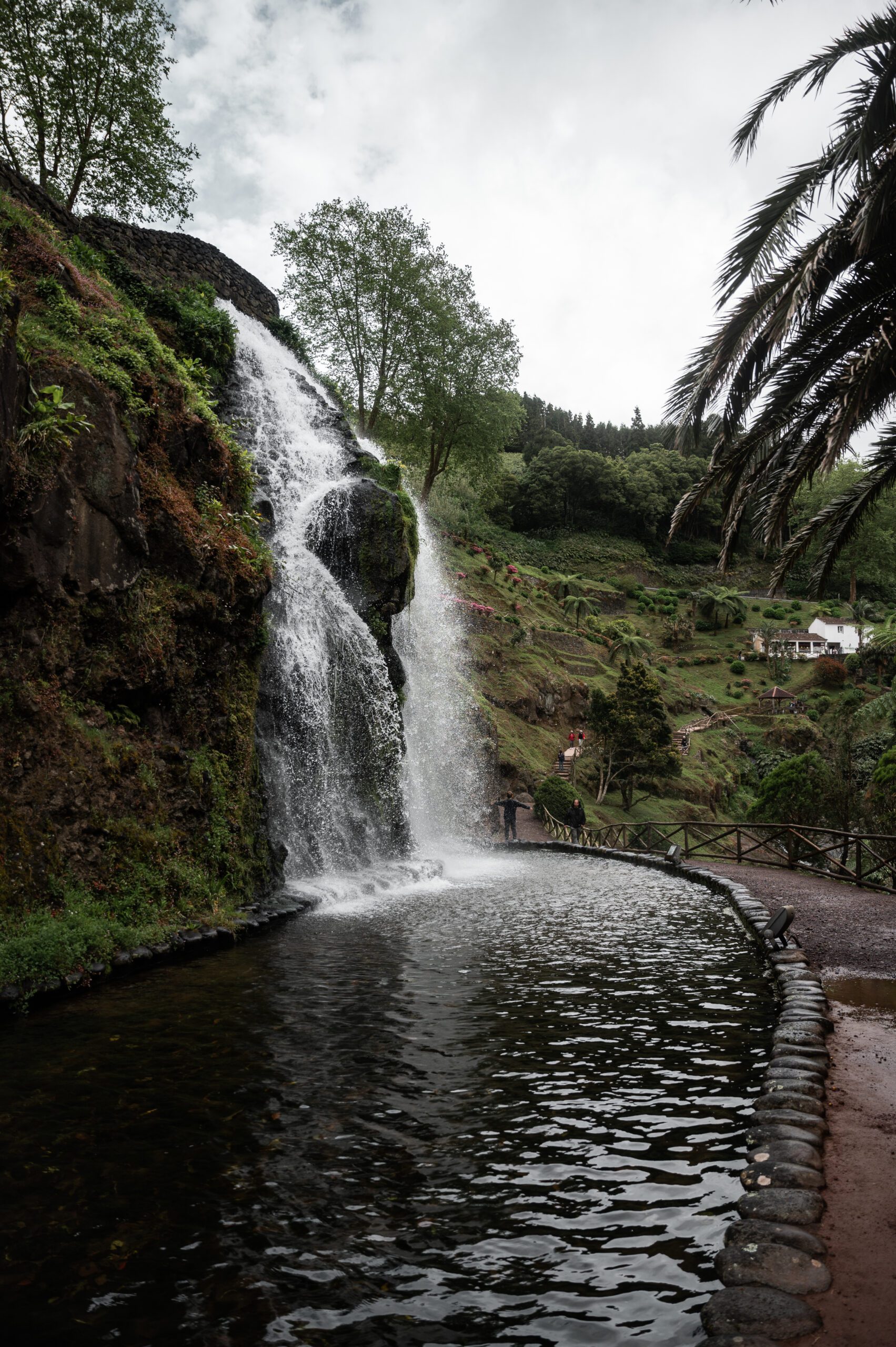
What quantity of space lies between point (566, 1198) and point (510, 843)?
848 inches

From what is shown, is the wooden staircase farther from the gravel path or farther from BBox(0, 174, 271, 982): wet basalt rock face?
BBox(0, 174, 271, 982): wet basalt rock face

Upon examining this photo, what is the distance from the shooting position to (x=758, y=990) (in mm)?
7539

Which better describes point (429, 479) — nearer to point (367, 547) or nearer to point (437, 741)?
point (437, 741)

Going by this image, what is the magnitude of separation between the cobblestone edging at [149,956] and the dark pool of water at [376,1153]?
11.0 inches

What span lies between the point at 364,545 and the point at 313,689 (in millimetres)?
4586

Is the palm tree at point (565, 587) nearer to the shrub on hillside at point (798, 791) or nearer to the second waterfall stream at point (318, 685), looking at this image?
the second waterfall stream at point (318, 685)

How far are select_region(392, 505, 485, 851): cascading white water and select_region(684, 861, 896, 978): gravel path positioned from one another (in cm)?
943

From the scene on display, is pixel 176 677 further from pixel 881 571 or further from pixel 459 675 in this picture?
pixel 881 571

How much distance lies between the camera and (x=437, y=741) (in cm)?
2947

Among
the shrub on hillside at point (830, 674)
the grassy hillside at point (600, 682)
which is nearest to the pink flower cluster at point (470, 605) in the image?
the grassy hillside at point (600, 682)

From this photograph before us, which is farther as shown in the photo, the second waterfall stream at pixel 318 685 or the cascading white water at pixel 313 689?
the second waterfall stream at pixel 318 685

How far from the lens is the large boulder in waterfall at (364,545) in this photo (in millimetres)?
18906

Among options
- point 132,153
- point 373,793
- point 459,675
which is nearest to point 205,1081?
point 373,793

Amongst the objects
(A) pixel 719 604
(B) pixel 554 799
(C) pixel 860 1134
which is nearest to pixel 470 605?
(B) pixel 554 799
